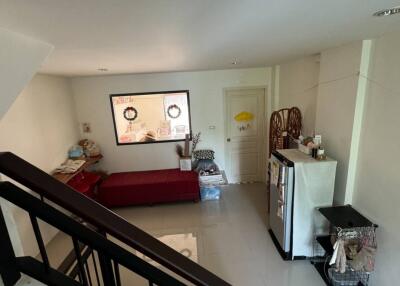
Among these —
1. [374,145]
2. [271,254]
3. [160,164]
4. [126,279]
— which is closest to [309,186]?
[374,145]

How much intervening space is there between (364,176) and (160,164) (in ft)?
11.4

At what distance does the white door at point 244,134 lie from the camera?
447cm

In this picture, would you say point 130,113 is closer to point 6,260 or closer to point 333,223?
point 333,223

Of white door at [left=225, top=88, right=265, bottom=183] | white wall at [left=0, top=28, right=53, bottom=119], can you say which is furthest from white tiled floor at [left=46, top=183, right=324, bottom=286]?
white wall at [left=0, top=28, right=53, bottom=119]

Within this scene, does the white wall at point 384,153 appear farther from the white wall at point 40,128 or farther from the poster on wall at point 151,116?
the white wall at point 40,128

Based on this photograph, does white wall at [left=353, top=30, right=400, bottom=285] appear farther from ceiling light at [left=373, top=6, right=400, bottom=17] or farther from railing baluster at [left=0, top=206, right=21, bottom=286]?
railing baluster at [left=0, top=206, right=21, bottom=286]

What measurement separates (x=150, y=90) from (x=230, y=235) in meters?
2.97

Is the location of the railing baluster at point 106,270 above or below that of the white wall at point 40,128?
below

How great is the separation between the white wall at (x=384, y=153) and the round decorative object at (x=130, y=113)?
3.70 metres

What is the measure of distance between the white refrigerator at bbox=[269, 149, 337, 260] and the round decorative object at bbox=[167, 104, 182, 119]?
2.35m

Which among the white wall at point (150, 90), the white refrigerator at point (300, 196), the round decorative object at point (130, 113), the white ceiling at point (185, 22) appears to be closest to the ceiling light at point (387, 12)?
the white ceiling at point (185, 22)

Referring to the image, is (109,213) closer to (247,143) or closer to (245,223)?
(245,223)

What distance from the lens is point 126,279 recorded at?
2.50m

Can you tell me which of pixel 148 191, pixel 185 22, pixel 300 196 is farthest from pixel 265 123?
pixel 185 22
